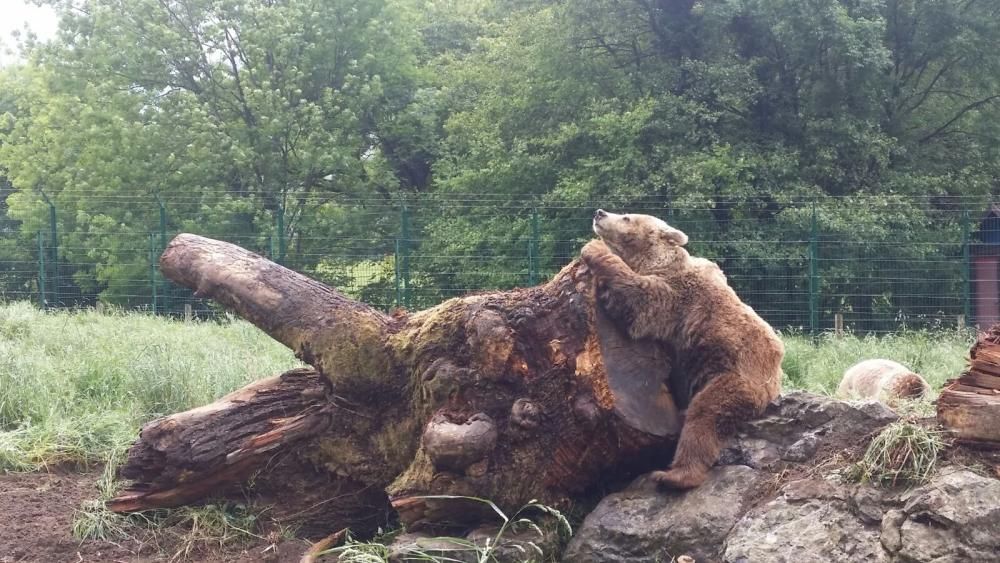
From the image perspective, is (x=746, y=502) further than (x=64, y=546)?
No

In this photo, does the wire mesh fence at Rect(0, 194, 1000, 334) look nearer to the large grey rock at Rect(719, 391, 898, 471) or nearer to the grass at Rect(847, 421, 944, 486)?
the large grey rock at Rect(719, 391, 898, 471)

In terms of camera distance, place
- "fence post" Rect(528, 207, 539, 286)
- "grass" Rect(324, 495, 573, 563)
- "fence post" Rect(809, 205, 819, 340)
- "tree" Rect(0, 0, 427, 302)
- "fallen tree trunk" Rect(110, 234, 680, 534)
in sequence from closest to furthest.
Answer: "grass" Rect(324, 495, 573, 563)
"fallen tree trunk" Rect(110, 234, 680, 534)
"fence post" Rect(809, 205, 819, 340)
"fence post" Rect(528, 207, 539, 286)
"tree" Rect(0, 0, 427, 302)

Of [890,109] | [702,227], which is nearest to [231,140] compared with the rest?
[702,227]

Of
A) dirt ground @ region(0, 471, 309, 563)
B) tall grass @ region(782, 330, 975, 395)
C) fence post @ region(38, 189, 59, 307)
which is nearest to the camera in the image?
dirt ground @ region(0, 471, 309, 563)

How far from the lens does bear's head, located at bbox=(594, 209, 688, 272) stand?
4660 millimetres

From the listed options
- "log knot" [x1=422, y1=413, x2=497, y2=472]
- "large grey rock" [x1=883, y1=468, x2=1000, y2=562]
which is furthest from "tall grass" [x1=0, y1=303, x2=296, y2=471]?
"large grey rock" [x1=883, y1=468, x2=1000, y2=562]

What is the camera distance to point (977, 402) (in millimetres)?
3264

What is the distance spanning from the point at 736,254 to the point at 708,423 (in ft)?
37.4

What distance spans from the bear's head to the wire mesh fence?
8965 mm

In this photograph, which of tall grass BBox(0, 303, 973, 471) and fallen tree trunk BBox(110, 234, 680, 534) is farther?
tall grass BBox(0, 303, 973, 471)

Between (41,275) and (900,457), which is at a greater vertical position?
(900,457)

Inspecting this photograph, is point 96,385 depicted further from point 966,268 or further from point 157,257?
point 966,268

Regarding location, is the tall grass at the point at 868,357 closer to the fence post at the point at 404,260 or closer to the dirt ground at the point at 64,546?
the dirt ground at the point at 64,546

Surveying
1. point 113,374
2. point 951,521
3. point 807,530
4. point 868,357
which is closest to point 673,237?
point 807,530
